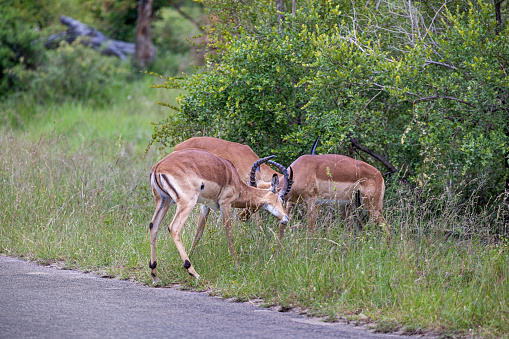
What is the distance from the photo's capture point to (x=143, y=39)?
2794 centimetres

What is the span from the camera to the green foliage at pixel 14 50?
22109 millimetres

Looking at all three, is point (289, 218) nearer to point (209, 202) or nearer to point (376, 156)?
point (209, 202)

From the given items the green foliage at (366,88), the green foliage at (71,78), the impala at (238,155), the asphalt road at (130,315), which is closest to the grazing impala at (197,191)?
the asphalt road at (130,315)

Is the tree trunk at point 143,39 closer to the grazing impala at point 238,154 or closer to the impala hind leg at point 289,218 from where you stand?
the grazing impala at point 238,154

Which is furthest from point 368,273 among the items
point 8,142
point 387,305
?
point 8,142

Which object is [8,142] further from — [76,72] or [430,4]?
[76,72]

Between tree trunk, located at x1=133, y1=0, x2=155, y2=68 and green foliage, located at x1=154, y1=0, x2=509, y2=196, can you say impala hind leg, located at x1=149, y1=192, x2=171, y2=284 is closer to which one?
green foliage, located at x1=154, y1=0, x2=509, y2=196

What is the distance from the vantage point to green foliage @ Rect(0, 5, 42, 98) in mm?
22109

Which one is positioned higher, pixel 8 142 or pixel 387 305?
pixel 387 305

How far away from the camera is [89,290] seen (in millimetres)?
6664

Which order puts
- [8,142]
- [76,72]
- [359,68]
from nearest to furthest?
1. [359,68]
2. [8,142]
3. [76,72]

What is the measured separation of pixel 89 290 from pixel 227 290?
4.99 feet

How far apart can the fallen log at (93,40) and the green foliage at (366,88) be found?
1894 centimetres

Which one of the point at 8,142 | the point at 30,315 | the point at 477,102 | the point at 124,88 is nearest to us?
the point at 30,315
